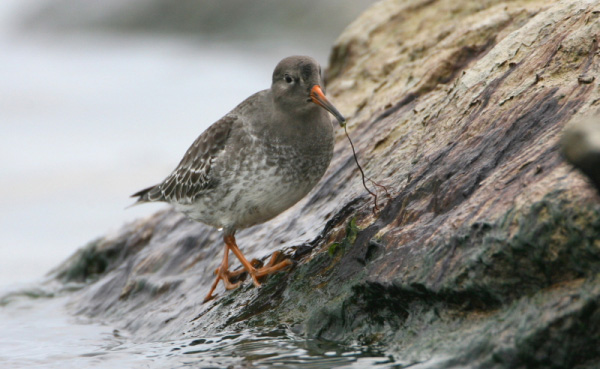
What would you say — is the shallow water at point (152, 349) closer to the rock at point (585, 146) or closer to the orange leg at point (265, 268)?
the orange leg at point (265, 268)

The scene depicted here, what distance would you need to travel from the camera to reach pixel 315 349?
16.0ft

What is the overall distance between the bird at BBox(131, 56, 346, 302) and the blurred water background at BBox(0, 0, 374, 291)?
4346 mm

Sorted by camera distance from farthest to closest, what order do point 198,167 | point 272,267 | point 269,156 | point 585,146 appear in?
point 198,167 < point 269,156 < point 272,267 < point 585,146

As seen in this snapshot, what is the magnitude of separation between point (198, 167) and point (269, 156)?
39.3 inches

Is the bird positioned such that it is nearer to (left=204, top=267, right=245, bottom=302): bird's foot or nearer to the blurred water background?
(left=204, top=267, right=245, bottom=302): bird's foot

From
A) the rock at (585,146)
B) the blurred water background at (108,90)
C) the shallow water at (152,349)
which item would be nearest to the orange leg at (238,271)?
the shallow water at (152,349)

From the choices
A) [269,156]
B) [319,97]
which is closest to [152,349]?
[269,156]

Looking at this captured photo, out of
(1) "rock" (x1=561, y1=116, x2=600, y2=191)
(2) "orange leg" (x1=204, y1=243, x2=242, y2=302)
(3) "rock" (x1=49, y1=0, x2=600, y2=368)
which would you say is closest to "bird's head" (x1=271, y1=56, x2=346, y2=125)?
(3) "rock" (x1=49, y1=0, x2=600, y2=368)

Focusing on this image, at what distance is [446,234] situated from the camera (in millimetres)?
4477

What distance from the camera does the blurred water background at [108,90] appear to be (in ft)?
47.1

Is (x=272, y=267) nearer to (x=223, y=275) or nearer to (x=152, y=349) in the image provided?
(x=223, y=275)

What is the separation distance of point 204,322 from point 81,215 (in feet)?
28.5

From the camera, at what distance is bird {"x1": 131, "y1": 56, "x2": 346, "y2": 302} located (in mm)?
6398

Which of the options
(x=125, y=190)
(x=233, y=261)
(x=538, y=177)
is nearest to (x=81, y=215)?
(x=125, y=190)
